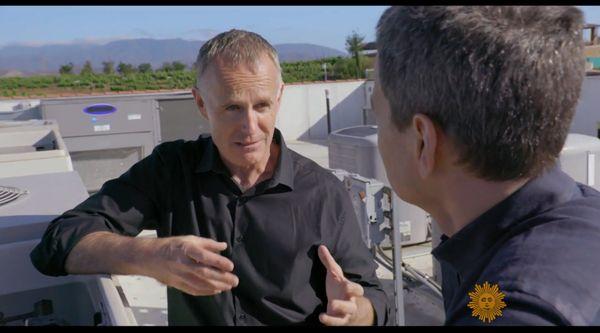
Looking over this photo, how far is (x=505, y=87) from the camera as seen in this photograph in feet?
3.16

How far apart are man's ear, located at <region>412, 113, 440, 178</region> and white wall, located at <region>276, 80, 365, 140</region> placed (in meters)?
15.0

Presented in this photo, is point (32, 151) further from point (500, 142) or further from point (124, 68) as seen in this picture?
point (124, 68)

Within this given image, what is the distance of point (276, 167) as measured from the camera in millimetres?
1954

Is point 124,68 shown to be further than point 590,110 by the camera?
Yes

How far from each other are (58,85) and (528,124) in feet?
108

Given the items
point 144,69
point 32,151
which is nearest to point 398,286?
point 32,151

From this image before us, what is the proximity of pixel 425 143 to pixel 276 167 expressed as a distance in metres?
0.94

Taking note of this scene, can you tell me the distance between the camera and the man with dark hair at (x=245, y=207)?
180 cm

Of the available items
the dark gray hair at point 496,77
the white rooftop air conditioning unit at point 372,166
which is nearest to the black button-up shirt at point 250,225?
the dark gray hair at point 496,77

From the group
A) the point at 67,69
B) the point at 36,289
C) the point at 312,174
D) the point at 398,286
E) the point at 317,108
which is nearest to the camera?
the point at 36,289

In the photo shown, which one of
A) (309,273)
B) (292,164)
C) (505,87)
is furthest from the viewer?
(292,164)
